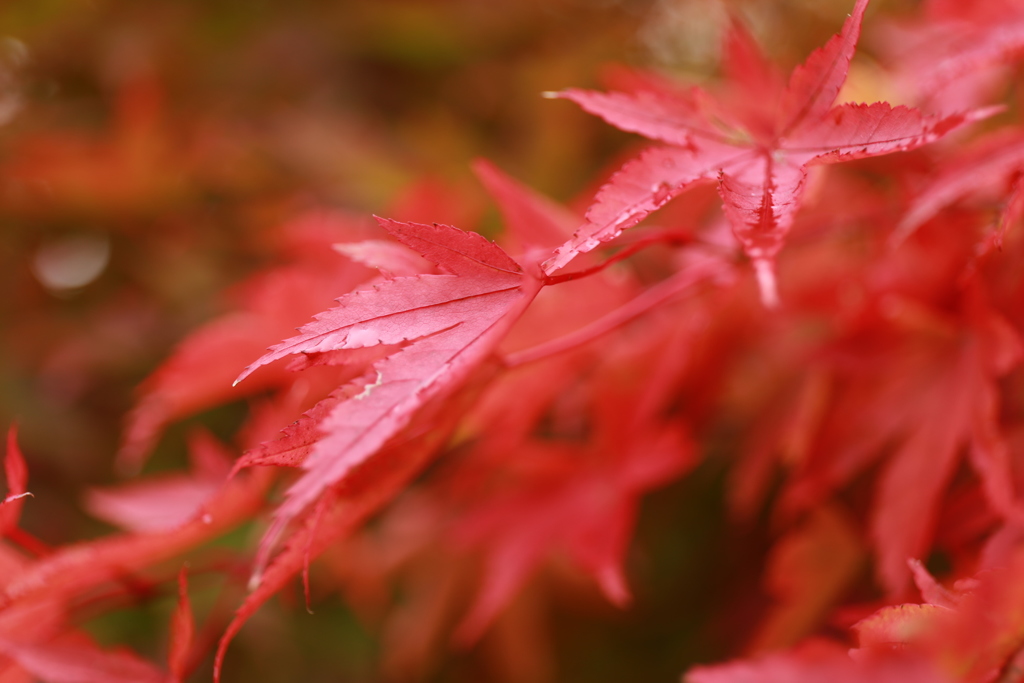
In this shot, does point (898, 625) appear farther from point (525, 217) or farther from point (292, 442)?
point (525, 217)

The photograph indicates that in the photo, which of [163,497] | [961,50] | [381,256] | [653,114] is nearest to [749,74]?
[961,50]

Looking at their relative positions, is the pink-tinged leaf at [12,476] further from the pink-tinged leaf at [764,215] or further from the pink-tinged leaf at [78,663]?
the pink-tinged leaf at [764,215]

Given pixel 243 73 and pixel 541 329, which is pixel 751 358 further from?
pixel 243 73

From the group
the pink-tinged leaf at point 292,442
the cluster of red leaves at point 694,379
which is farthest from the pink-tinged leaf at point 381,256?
the pink-tinged leaf at point 292,442

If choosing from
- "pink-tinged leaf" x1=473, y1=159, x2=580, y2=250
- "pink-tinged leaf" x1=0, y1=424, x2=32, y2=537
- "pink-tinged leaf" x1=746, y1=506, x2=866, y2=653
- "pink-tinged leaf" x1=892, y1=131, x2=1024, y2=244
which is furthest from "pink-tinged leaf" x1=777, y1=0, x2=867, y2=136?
"pink-tinged leaf" x1=0, y1=424, x2=32, y2=537

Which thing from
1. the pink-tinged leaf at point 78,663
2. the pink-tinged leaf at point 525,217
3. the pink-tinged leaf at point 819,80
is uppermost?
the pink-tinged leaf at point 525,217

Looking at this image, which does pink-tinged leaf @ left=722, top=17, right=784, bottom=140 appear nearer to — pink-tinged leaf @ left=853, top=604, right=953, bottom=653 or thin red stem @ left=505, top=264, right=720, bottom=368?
thin red stem @ left=505, top=264, right=720, bottom=368
